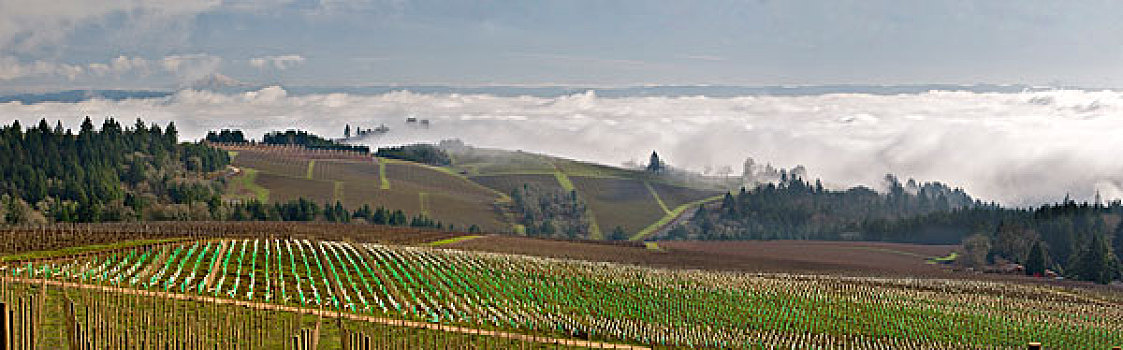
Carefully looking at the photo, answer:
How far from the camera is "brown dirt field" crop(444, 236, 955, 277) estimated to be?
5020 inches

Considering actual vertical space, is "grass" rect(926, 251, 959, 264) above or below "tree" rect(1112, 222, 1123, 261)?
below

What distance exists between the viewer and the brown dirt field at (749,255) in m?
128

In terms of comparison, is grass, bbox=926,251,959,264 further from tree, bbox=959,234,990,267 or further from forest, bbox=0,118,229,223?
forest, bbox=0,118,229,223

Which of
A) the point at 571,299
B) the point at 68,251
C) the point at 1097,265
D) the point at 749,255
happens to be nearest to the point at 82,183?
the point at 749,255

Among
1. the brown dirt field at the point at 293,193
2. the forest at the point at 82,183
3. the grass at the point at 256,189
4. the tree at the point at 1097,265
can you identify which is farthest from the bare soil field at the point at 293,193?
the tree at the point at 1097,265

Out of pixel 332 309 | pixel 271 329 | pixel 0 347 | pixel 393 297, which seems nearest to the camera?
pixel 0 347

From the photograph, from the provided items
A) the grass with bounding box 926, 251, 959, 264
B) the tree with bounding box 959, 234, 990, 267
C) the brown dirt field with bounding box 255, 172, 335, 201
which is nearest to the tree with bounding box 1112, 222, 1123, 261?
the tree with bounding box 959, 234, 990, 267

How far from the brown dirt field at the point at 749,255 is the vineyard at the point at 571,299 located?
133 ft

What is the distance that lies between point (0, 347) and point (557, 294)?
4504 centimetres

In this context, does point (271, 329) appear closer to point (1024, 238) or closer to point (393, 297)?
point (393, 297)

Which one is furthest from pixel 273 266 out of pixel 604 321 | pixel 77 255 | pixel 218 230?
pixel 218 230

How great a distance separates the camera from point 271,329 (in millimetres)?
33469

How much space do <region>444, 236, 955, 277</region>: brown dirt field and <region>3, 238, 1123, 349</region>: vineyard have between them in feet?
133

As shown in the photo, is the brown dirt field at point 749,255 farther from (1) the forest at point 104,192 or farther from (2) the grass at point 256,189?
(2) the grass at point 256,189
